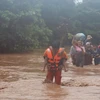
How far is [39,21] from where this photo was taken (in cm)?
2998

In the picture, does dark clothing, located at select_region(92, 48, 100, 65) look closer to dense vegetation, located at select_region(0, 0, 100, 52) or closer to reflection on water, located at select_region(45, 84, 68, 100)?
dense vegetation, located at select_region(0, 0, 100, 52)

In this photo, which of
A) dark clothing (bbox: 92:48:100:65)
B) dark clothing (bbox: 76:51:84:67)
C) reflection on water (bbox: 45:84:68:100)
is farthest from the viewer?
dark clothing (bbox: 92:48:100:65)

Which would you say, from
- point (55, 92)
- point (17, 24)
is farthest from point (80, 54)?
point (17, 24)

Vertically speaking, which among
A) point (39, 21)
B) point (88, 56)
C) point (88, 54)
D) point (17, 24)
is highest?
point (39, 21)

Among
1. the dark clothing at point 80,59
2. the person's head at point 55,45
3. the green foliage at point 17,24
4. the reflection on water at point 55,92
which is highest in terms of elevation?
the green foliage at point 17,24

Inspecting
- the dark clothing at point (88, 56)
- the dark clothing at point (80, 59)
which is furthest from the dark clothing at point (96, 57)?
the dark clothing at point (80, 59)

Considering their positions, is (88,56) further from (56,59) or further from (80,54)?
(56,59)

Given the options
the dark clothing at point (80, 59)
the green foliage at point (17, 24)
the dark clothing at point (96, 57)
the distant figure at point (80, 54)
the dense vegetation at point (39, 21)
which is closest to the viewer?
the distant figure at point (80, 54)

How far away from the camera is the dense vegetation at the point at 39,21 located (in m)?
25.5

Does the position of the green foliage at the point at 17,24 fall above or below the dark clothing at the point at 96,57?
above

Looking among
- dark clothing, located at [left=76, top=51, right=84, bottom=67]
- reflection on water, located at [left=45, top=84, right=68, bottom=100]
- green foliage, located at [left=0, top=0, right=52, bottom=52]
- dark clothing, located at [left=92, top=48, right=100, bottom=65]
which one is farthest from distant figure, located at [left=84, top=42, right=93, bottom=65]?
green foliage, located at [left=0, top=0, right=52, bottom=52]

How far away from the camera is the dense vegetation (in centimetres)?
2550

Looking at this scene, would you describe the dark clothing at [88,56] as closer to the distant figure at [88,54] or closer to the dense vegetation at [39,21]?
the distant figure at [88,54]

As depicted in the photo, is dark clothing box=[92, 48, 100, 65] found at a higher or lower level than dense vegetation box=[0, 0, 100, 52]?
lower
